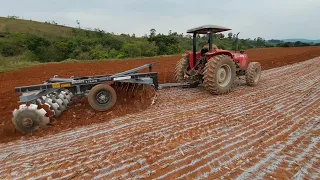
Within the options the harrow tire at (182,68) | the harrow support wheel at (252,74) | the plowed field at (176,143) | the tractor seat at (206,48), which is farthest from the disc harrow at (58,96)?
the harrow support wheel at (252,74)

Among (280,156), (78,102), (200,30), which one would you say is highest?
(200,30)

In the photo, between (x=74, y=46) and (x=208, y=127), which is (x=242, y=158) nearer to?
(x=208, y=127)

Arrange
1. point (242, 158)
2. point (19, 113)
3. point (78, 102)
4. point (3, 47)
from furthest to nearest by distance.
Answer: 1. point (3, 47)
2. point (78, 102)
3. point (19, 113)
4. point (242, 158)

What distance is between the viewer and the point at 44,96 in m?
4.36

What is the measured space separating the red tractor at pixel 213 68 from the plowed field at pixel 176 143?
78cm

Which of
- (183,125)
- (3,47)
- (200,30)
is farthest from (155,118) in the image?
(3,47)

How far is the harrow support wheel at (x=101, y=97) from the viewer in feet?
15.0

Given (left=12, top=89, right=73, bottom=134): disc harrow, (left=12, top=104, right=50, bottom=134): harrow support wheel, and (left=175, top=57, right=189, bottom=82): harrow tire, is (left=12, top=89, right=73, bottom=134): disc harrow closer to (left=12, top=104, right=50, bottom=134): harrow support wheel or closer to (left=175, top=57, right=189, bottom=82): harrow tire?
(left=12, top=104, right=50, bottom=134): harrow support wheel

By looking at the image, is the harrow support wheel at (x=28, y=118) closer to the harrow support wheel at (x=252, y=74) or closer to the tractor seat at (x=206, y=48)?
the tractor seat at (x=206, y=48)

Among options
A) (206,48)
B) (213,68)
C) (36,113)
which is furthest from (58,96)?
(206,48)

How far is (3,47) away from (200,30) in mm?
23260

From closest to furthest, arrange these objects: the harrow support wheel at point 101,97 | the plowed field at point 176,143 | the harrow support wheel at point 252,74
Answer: the plowed field at point 176,143
the harrow support wheel at point 101,97
the harrow support wheel at point 252,74

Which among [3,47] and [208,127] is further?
[3,47]

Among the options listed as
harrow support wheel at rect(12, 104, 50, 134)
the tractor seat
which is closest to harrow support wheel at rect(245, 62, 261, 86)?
the tractor seat
